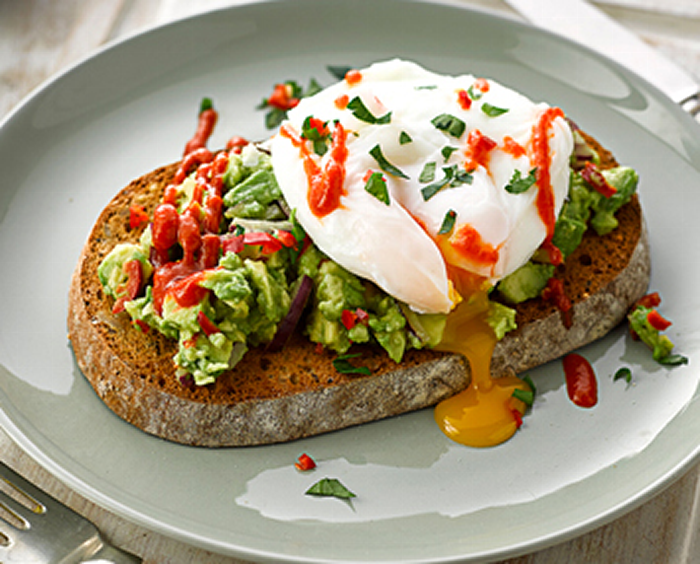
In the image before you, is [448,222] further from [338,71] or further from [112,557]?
[338,71]

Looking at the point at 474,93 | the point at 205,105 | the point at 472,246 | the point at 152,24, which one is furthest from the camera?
the point at 152,24

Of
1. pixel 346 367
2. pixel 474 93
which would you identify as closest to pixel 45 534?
pixel 346 367

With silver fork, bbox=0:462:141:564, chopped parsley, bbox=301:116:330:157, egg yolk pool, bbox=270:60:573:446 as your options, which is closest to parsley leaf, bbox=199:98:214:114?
egg yolk pool, bbox=270:60:573:446

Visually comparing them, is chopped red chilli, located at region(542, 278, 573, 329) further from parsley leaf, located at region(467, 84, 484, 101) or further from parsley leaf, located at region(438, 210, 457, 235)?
parsley leaf, located at region(467, 84, 484, 101)

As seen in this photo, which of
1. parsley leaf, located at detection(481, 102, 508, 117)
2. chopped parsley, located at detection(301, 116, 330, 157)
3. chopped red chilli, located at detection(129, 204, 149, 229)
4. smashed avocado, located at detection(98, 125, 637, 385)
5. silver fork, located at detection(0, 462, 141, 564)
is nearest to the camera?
silver fork, located at detection(0, 462, 141, 564)

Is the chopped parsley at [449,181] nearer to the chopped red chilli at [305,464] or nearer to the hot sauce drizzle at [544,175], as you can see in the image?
the hot sauce drizzle at [544,175]

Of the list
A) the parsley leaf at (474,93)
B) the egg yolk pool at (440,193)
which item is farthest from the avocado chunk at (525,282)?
the parsley leaf at (474,93)
